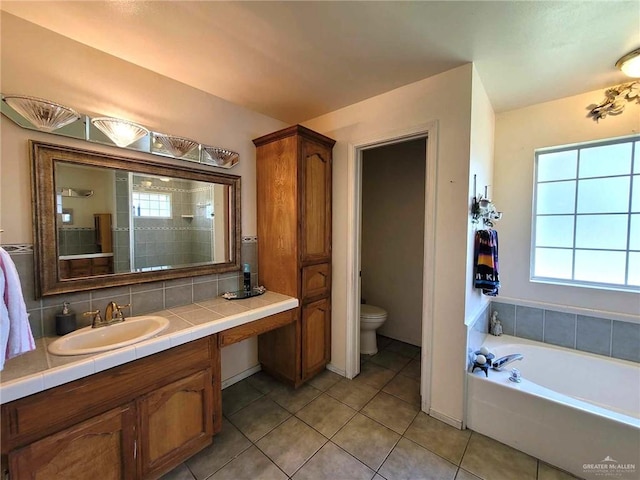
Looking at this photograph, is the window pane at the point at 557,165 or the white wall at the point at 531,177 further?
the window pane at the point at 557,165

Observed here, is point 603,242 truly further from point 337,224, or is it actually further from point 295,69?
point 295,69

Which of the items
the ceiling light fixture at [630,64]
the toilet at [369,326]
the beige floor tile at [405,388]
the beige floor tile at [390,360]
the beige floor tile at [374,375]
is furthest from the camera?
the toilet at [369,326]

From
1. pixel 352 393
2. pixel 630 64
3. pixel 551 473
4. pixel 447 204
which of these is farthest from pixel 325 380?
pixel 630 64

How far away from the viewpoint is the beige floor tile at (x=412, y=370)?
2363 mm

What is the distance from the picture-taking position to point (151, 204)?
1.76 metres

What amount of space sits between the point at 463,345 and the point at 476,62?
6.03 feet

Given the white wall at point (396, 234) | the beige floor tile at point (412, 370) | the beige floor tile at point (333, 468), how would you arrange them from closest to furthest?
the beige floor tile at point (333, 468)
the beige floor tile at point (412, 370)
the white wall at point (396, 234)

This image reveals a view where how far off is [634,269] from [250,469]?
118 inches

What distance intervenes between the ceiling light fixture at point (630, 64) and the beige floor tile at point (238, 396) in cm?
338

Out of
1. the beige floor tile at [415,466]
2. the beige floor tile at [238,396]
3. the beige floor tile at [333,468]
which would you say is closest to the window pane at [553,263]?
the beige floor tile at [415,466]

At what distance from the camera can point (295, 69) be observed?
66.7 inches

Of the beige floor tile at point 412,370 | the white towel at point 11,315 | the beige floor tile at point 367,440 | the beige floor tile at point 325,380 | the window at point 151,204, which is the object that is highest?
the window at point 151,204

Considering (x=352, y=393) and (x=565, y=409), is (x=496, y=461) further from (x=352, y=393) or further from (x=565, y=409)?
(x=352, y=393)

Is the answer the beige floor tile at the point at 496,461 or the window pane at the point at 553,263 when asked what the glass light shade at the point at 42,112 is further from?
the window pane at the point at 553,263
